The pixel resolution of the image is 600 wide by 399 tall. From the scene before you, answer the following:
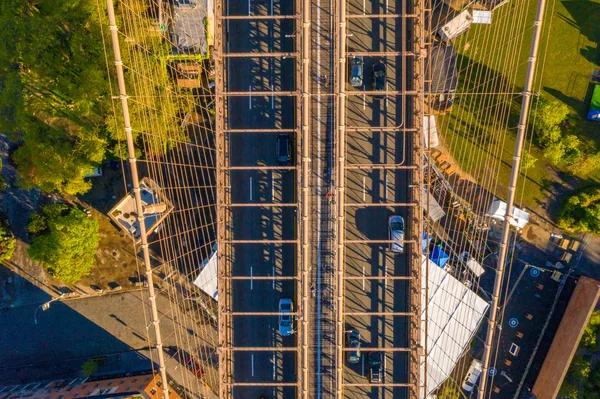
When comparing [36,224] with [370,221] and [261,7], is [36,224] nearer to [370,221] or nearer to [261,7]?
[261,7]

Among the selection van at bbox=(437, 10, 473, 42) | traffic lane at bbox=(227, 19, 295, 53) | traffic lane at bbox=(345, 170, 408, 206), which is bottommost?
traffic lane at bbox=(345, 170, 408, 206)

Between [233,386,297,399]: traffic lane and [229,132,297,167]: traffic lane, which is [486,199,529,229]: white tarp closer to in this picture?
[229,132,297,167]: traffic lane

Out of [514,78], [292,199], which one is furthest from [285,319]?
[514,78]

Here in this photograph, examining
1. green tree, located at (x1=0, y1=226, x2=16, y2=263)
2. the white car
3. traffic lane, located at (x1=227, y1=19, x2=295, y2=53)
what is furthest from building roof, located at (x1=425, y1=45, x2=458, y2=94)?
green tree, located at (x1=0, y1=226, x2=16, y2=263)

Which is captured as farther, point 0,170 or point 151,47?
point 0,170

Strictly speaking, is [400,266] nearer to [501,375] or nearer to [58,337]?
[501,375]

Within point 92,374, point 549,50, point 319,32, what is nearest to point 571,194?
point 549,50

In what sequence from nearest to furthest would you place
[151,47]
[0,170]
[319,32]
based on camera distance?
[319,32] < [151,47] < [0,170]
